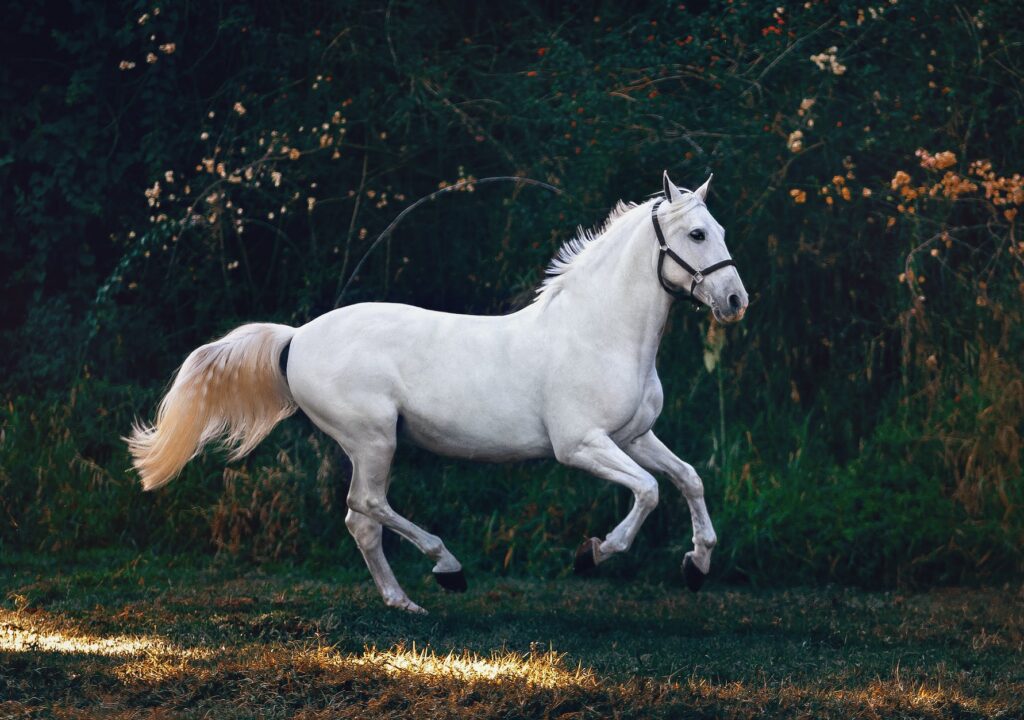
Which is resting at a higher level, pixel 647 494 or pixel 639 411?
pixel 639 411

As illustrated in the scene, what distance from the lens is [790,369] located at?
952 centimetres

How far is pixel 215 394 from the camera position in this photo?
23.9ft

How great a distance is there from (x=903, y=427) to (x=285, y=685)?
510 centimetres

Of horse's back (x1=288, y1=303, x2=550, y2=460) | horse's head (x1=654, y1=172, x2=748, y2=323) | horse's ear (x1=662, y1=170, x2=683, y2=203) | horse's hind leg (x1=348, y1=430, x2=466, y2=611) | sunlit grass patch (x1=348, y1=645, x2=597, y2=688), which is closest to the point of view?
sunlit grass patch (x1=348, y1=645, x2=597, y2=688)

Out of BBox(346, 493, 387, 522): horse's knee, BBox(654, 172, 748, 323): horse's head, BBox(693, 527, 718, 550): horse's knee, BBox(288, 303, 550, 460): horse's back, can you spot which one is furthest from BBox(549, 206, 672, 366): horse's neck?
BBox(346, 493, 387, 522): horse's knee

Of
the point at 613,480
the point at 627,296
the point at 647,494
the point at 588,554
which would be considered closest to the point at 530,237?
the point at 627,296

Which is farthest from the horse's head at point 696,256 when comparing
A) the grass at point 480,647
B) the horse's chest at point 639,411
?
the grass at point 480,647

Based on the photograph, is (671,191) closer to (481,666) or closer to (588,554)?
(588,554)

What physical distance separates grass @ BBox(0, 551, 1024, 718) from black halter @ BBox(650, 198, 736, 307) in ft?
5.48

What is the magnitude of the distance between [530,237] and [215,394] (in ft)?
10.4

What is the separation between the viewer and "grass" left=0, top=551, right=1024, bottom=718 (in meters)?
4.98

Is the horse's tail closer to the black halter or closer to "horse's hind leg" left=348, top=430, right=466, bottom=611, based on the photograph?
"horse's hind leg" left=348, top=430, right=466, bottom=611

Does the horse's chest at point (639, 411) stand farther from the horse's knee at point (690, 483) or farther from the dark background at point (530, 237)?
the dark background at point (530, 237)

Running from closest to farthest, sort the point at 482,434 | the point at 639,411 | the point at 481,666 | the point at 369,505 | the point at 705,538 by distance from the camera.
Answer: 1. the point at 481,666
2. the point at 705,538
3. the point at 639,411
4. the point at 482,434
5. the point at 369,505
